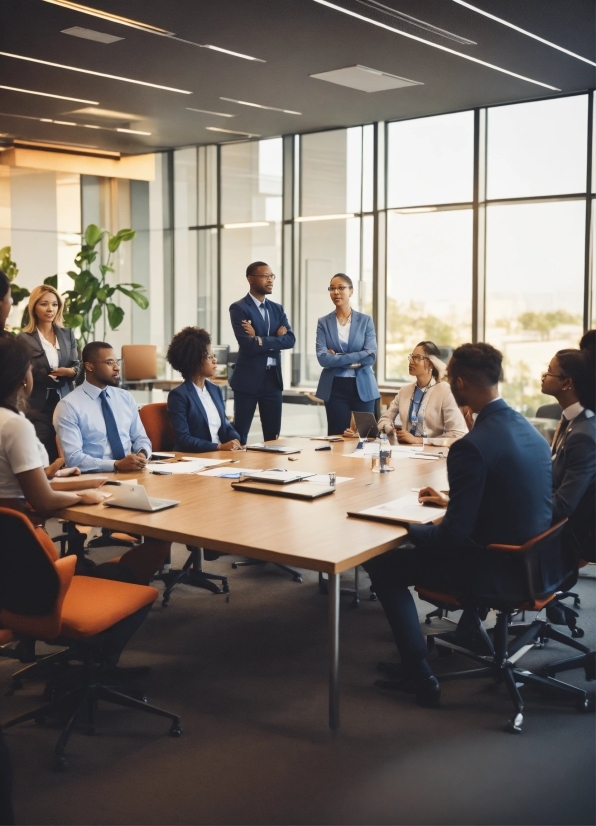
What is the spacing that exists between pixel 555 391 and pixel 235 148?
7345 millimetres

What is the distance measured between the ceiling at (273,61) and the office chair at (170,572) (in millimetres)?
2596

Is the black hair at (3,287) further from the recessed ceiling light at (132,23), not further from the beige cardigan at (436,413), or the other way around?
the beige cardigan at (436,413)

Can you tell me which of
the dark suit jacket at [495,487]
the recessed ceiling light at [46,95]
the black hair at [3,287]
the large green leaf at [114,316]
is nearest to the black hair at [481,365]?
the dark suit jacket at [495,487]

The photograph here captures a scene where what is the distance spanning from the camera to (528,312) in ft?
27.0

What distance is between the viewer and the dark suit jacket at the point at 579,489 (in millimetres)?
3398

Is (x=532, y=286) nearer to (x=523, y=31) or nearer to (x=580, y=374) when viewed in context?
(x=523, y=31)

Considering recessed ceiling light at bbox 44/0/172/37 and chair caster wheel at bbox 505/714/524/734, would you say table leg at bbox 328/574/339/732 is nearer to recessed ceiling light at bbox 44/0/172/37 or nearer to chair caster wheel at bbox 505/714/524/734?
chair caster wheel at bbox 505/714/524/734

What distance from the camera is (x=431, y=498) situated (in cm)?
350

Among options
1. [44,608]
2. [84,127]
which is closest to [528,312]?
[84,127]

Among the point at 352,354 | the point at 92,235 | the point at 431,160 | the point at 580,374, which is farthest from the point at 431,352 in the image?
the point at 92,235

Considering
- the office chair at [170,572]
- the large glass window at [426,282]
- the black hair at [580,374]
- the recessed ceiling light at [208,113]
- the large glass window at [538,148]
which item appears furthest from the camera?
the large glass window at [426,282]

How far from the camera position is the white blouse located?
9.80 ft

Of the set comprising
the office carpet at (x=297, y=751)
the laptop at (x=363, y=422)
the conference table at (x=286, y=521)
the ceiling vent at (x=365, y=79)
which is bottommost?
the office carpet at (x=297, y=751)

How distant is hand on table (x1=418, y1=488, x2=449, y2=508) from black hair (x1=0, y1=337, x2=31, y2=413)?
5.45 ft
